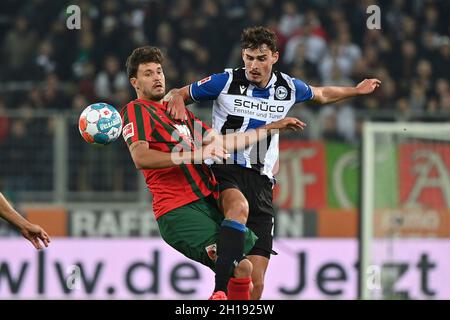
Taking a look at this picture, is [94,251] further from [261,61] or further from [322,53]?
[261,61]

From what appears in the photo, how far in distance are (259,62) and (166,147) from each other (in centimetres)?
90

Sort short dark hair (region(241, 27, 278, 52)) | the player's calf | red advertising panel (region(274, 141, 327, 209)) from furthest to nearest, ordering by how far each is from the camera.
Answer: red advertising panel (region(274, 141, 327, 209)), short dark hair (region(241, 27, 278, 52)), the player's calf

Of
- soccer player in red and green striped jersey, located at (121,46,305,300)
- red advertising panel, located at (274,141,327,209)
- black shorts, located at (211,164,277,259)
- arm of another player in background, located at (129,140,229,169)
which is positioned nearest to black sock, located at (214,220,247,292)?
soccer player in red and green striped jersey, located at (121,46,305,300)

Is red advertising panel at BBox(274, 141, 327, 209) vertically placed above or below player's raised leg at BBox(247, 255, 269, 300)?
above

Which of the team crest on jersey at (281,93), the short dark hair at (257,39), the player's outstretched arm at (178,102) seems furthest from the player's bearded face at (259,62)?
the player's outstretched arm at (178,102)

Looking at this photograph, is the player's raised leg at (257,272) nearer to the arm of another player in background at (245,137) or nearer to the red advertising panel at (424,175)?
the arm of another player in background at (245,137)

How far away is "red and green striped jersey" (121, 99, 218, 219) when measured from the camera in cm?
690

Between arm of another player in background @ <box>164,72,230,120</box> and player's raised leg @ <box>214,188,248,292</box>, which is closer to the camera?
player's raised leg @ <box>214,188,248,292</box>

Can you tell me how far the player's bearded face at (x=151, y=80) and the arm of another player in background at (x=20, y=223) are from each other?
3.86 ft

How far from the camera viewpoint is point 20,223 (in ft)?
21.3

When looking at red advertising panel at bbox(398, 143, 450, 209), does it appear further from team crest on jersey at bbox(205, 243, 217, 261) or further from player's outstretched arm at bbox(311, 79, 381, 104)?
team crest on jersey at bbox(205, 243, 217, 261)

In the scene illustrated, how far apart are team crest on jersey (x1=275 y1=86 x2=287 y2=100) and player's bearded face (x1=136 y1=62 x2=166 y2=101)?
87 cm

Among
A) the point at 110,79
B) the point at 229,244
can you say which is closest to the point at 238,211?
the point at 229,244
